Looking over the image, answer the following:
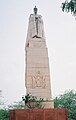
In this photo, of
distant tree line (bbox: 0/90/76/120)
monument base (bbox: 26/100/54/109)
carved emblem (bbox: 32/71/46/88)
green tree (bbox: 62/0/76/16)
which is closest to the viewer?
green tree (bbox: 62/0/76/16)

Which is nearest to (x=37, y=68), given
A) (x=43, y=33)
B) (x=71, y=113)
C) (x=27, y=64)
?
(x=27, y=64)

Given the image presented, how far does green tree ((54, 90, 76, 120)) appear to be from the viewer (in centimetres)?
1817

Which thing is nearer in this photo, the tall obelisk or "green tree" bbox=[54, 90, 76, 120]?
the tall obelisk


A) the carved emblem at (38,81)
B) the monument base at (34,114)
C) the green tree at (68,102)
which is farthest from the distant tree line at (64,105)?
the monument base at (34,114)

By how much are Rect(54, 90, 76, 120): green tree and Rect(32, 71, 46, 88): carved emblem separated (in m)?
5.31

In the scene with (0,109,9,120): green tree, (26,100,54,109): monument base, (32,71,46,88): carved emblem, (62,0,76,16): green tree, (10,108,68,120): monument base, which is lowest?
(0,109,9,120): green tree

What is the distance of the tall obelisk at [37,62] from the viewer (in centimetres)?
1240

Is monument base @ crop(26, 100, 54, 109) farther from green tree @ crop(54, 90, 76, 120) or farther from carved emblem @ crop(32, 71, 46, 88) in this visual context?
green tree @ crop(54, 90, 76, 120)

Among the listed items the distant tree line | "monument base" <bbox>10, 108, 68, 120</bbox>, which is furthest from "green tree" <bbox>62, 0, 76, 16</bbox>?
the distant tree line

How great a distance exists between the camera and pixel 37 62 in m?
12.6

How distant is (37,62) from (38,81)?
→ 0.92 m

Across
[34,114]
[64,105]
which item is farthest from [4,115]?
[34,114]

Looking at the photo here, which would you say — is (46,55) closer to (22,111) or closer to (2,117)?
(22,111)

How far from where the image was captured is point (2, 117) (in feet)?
56.6
